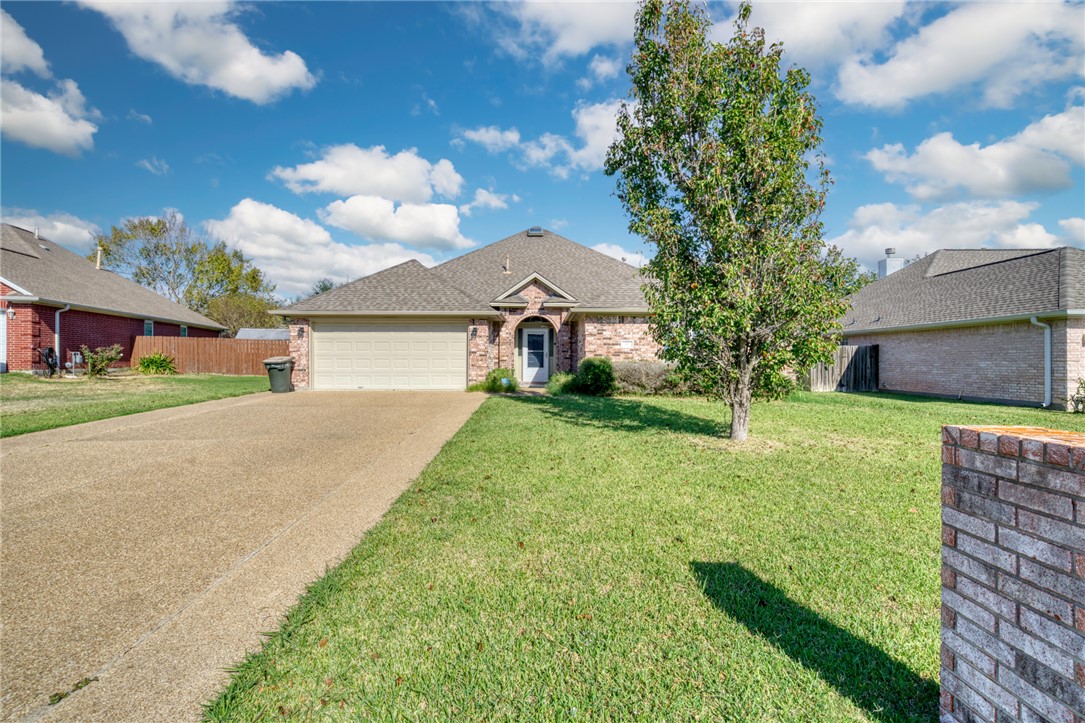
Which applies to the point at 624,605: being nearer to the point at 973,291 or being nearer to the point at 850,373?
the point at 850,373

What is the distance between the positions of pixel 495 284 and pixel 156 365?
52.2 ft

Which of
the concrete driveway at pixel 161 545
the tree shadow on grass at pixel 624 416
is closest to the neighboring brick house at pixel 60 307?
the concrete driveway at pixel 161 545

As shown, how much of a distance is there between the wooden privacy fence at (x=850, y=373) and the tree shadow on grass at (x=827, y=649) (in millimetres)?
16610

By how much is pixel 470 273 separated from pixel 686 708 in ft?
62.8

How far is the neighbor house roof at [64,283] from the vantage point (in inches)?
696

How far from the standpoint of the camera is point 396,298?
16.0 meters

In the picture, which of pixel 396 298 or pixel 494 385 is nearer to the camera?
pixel 494 385

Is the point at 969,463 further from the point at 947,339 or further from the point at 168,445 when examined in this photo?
the point at 947,339

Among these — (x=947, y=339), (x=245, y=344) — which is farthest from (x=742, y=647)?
(x=245, y=344)

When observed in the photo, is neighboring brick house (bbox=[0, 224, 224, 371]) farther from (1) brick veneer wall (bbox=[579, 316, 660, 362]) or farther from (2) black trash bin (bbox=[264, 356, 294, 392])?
(1) brick veneer wall (bbox=[579, 316, 660, 362])

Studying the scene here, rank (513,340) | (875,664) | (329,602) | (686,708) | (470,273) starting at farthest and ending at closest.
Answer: (470,273), (513,340), (329,602), (875,664), (686,708)

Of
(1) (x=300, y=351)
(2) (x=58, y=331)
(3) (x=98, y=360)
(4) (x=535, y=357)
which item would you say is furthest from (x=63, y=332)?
(4) (x=535, y=357)

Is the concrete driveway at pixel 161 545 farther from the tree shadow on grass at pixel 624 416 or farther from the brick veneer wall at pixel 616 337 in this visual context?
the brick veneer wall at pixel 616 337

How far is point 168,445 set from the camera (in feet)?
23.2
